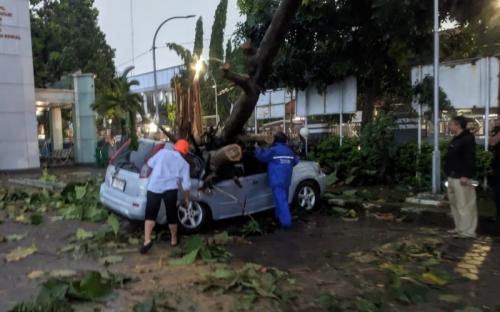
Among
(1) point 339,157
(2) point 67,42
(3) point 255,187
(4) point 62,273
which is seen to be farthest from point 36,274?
(2) point 67,42

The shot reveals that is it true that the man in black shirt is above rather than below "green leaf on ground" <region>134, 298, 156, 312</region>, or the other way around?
above

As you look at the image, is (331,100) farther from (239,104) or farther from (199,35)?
(199,35)

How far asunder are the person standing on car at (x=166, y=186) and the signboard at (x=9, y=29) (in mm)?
16957

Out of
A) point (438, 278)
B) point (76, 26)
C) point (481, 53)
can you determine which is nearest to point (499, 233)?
Result: point (438, 278)

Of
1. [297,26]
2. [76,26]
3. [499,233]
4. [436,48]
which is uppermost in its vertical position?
[76,26]

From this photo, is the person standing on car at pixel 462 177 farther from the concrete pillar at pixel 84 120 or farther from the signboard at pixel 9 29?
the concrete pillar at pixel 84 120

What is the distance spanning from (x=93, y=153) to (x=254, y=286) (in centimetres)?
2231

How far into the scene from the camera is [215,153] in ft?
27.0

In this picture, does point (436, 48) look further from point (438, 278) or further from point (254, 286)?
point (254, 286)

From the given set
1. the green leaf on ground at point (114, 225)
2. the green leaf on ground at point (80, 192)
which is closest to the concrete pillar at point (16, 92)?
the green leaf on ground at point (80, 192)

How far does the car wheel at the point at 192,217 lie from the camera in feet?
25.4

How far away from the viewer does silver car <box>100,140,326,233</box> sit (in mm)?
7543

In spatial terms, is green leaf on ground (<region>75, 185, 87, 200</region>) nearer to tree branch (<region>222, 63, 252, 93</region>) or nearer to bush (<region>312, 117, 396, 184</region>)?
tree branch (<region>222, 63, 252, 93</region>)

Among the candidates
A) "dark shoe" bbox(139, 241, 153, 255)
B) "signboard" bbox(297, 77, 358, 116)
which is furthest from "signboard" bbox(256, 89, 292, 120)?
"dark shoe" bbox(139, 241, 153, 255)
